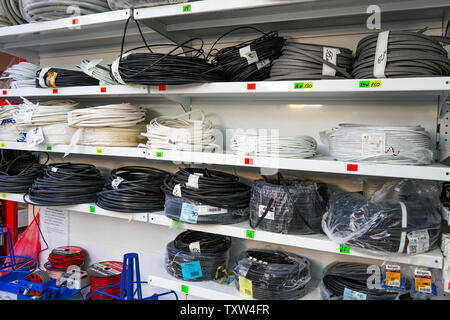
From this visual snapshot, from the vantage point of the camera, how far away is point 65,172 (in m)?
1.89

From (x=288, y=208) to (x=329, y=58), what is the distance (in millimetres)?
670

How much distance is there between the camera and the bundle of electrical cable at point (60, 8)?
1.71m

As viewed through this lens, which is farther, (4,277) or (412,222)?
(4,277)

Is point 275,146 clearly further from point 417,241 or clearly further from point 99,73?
point 99,73

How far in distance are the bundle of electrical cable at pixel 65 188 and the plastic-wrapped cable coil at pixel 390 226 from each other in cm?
138

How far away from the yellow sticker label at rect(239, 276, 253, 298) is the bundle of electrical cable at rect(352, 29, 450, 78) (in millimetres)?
1058

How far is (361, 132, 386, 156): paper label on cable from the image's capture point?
1.20 metres

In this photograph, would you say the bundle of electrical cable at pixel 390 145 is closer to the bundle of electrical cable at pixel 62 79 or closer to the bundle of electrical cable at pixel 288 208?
the bundle of electrical cable at pixel 288 208

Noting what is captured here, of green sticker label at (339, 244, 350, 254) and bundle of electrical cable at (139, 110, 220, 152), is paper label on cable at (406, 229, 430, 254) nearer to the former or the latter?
green sticker label at (339, 244, 350, 254)

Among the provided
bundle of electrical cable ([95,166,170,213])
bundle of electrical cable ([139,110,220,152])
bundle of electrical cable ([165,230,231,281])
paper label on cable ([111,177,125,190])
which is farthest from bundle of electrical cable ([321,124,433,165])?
paper label on cable ([111,177,125,190])

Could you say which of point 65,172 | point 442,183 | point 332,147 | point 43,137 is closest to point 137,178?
point 65,172

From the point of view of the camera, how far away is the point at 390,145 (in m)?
1.20
